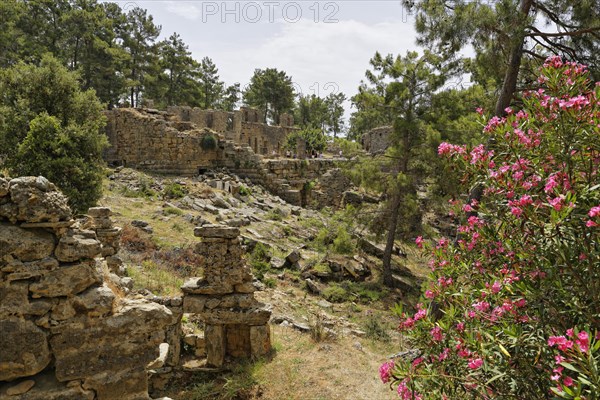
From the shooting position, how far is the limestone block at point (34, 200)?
3.28m

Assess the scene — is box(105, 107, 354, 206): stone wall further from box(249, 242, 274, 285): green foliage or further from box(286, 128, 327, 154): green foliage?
box(249, 242, 274, 285): green foliage

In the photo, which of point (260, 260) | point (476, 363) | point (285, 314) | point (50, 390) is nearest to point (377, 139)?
point (260, 260)

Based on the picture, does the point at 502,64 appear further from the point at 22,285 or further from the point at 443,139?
the point at 22,285

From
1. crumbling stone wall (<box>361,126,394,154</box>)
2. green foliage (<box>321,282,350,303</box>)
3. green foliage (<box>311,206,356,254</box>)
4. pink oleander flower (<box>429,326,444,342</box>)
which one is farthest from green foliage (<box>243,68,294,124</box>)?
pink oleander flower (<box>429,326,444,342</box>)

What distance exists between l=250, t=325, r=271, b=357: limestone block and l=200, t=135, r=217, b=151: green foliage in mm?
15268

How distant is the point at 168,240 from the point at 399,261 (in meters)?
9.01

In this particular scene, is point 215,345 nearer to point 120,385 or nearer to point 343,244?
point 120,385

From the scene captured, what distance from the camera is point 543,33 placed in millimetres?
7660

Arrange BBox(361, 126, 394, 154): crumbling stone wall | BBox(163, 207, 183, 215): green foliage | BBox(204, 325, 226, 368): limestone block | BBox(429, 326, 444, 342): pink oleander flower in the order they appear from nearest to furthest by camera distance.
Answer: BBox(429, 326, 444, 342): pink oleander flower, BBox(204, 325, 226, 368): limestone block, BBox(163, 207, 183, 215): green foliage, BBox(361, 126, 394, 154): crumbling stone wall

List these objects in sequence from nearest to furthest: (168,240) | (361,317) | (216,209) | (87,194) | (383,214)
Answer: (361,317), (87,194), (168,240), (383,214), (216,209)

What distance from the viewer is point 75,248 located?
3486 mm

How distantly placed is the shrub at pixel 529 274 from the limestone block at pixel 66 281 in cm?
292

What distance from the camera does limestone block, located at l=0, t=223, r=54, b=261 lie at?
3.21m

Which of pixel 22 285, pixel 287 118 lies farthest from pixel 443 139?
pixel 287 118
